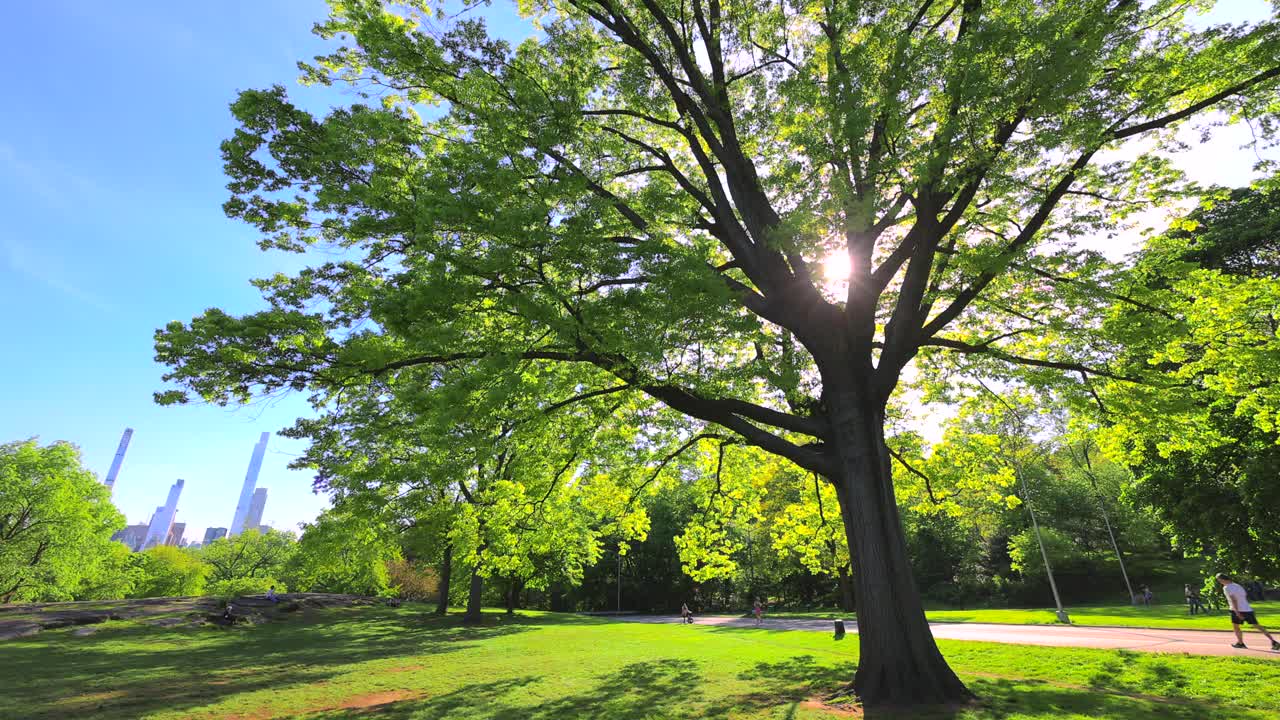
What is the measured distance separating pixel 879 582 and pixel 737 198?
23.5 ft

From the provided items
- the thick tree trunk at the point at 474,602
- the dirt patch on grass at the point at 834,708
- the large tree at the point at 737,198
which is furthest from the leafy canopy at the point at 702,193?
the thick tree trunk at the point at 474,602

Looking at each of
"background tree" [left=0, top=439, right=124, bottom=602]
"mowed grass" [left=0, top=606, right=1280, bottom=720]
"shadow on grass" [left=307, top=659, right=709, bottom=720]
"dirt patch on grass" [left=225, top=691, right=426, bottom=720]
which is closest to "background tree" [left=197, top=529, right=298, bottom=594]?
"background tree" [left=0, top=439, right=124, bottom=602]

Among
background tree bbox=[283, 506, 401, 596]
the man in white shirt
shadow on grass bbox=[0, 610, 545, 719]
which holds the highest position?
background tree bbox=[283, 506, 401, 596]

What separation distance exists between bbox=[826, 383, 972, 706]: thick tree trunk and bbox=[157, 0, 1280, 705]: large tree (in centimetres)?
4

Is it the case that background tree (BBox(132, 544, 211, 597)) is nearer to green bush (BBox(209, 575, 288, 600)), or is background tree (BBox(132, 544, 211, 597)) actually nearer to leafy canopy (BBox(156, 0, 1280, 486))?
green bush (BBox(209, 575, 288, 600))

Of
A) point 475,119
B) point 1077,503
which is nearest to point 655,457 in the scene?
point 475,119

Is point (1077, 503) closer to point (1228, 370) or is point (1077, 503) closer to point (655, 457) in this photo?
point (1228, 370)

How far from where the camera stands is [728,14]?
35.9 feet

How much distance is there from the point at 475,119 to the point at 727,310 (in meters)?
5.63

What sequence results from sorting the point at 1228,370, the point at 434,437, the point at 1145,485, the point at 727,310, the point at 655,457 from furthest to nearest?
the point at 1145,485 → the point at 655,457 → the point at 1228,370 → the point at 727,310 → the point at 434,437

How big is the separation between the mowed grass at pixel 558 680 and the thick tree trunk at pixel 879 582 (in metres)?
0.55

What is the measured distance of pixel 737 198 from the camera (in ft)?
34.7

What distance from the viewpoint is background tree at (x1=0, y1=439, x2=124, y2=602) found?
34.0 m

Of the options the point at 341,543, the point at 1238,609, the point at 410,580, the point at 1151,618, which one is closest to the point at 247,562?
the point at 410,580
